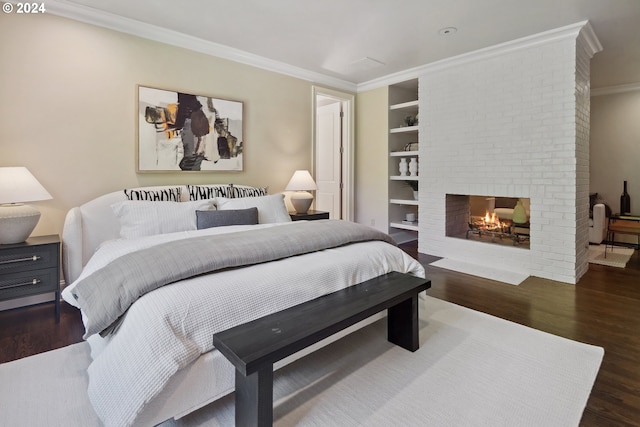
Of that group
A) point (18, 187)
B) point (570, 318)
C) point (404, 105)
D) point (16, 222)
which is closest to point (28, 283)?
point (16, 222)

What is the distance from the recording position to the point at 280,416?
5.31 feet

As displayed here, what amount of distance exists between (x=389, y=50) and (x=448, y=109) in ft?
3.63

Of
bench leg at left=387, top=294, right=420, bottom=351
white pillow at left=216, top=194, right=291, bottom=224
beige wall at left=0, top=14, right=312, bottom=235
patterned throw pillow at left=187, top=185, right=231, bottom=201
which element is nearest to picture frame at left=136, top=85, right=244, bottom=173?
beige wall at left=0, top=14, right=312, bottom=235

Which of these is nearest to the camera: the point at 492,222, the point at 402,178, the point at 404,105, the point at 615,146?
the point at 492,222

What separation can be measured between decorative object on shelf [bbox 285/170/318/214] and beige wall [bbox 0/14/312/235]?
0.94 m

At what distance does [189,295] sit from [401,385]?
119cm

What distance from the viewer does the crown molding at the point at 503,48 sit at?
3418mm

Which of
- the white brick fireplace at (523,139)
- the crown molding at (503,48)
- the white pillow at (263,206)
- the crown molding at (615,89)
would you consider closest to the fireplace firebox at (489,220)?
the white brick fireplace at (523,139)

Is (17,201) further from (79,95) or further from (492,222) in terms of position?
(492,222)

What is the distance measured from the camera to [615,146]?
573 centimetres

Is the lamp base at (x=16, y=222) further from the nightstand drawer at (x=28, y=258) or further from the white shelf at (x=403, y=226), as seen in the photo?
the white shelf at (x=403, y=226)

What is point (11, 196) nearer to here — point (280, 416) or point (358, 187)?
point (280, 416)

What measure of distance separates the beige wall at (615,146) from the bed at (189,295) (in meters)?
5.31

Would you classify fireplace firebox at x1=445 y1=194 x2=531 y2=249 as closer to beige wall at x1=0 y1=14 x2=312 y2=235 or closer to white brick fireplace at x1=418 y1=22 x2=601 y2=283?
white brick fireplace at x1=418 y1=22 x2=601 y2=283
